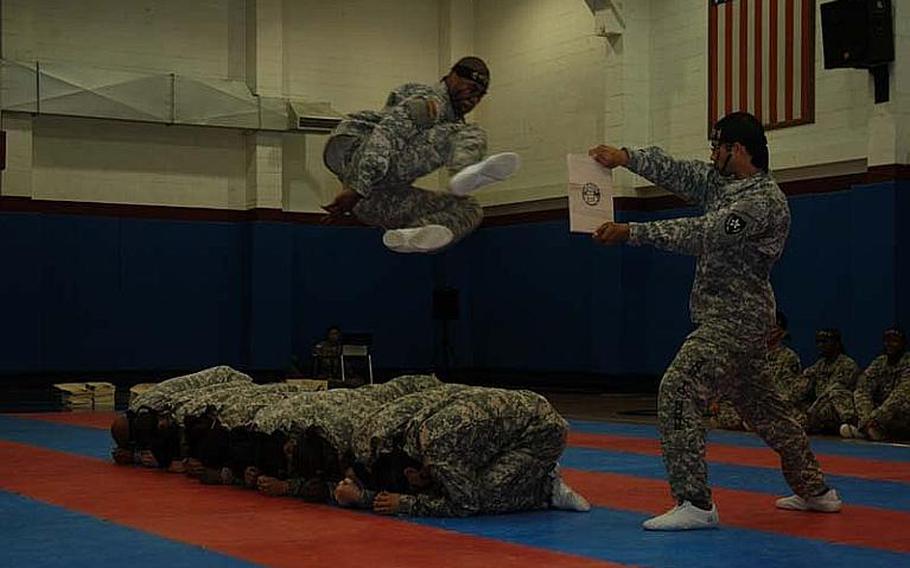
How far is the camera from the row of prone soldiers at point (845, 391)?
43.7 ft

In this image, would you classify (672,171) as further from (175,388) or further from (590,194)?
(175,388)

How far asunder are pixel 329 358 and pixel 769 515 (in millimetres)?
13243

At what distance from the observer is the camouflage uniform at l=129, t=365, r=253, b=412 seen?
10289 millimetres

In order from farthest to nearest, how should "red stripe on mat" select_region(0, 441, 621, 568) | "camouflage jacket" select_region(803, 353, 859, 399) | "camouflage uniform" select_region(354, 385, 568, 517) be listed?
"camouflage jacket" select_region(803, 353, 859, 399), "camouflage uniform" select_region(354, 385, 568, 517), "red stripe on mat" select_region(0, 441, 621, 568)

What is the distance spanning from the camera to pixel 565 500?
313 inches

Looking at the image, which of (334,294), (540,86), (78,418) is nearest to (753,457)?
(78,418)

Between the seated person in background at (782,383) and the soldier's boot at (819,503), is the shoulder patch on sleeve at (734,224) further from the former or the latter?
the seated person in background at (782,383)

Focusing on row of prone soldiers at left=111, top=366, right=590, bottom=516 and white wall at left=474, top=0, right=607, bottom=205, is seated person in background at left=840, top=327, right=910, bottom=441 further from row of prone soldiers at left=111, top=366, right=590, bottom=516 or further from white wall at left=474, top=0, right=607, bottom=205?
white wall at left=474, top=0, right=607, bottom=205

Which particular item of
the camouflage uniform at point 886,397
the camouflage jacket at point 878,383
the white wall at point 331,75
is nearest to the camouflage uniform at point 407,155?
the camouflage uniform at point 886,397


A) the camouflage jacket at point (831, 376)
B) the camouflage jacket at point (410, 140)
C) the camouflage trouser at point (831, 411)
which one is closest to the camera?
the camouflage jacket at point (410, 140)

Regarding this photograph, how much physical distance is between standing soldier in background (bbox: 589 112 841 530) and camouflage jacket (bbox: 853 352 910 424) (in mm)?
6210

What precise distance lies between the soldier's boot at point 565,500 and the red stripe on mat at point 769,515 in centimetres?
33

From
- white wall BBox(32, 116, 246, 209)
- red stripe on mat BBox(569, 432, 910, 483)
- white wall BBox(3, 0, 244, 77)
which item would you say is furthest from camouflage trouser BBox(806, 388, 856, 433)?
white wall BBox(3, 0, 244, 77)

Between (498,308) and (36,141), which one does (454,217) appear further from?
(498,308)
